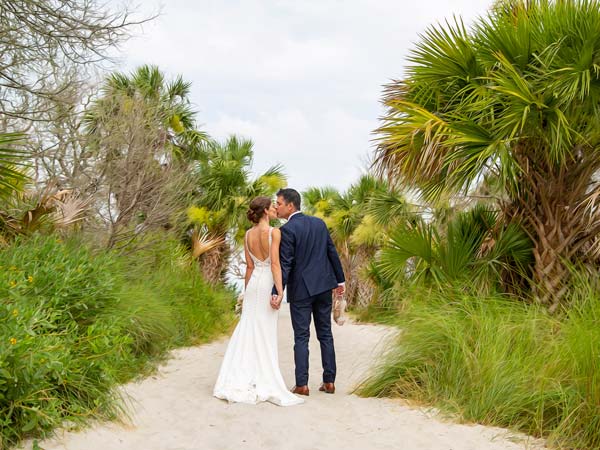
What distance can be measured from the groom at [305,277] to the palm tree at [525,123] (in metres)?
2.11

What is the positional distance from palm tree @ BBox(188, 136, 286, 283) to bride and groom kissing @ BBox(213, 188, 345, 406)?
449 inches

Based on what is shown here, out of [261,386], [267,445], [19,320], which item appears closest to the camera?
[19,320]

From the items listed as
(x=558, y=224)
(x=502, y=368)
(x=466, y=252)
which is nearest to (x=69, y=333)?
(x=502, y=368)

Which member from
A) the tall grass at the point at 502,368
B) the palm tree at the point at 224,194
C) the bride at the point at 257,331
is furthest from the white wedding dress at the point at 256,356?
the palm tree at the point at 224,194

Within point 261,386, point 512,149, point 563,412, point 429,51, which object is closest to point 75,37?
point 429,51

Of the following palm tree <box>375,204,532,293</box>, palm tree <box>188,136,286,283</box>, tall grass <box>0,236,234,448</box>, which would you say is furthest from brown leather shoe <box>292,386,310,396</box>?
→ palm tree <box>188,136,286,283</box>

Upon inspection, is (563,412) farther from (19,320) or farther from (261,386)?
(19,320)

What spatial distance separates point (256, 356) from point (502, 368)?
240 cm

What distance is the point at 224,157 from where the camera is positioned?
19969mm

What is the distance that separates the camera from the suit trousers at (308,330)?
675 centimetres

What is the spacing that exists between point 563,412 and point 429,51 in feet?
18.1

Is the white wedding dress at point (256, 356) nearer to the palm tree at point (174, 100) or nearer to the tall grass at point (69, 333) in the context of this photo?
the tall grass at point (69, 333)

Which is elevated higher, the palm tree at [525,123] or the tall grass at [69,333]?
the palm tree at [525,123]

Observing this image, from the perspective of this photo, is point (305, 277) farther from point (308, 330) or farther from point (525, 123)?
point (525, 123)
